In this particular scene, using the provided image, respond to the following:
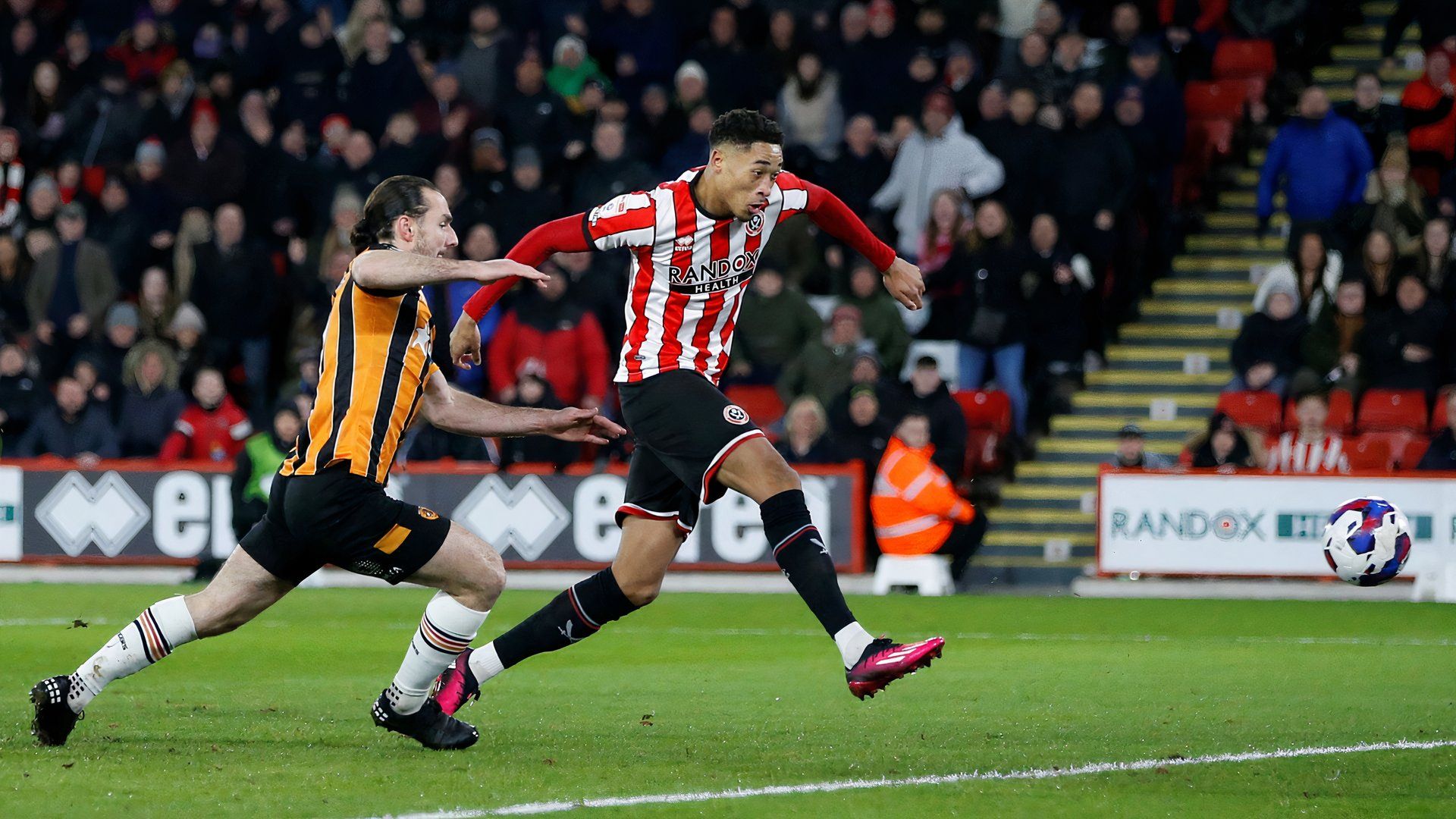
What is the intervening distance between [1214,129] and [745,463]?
13331 mm

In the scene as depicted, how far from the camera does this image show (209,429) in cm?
1756

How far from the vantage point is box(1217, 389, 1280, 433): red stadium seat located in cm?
1648

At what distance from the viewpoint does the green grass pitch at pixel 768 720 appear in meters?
6.11

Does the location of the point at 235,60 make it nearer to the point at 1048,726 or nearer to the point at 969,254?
the point at 969,254

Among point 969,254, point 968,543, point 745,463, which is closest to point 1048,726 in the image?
point 745,463

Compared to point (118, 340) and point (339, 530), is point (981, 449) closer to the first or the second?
point (118, 340)

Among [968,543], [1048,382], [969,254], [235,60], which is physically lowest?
[968,543]

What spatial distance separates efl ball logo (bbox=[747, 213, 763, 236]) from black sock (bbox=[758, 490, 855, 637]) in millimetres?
1026

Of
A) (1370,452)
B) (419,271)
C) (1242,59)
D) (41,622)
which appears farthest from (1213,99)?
(419,271)

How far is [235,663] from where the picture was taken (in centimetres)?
1059

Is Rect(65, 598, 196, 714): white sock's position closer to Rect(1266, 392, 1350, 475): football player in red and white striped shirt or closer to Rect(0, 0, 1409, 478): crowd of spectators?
Rect(0, 0, 1409, 478): crowd of spectators

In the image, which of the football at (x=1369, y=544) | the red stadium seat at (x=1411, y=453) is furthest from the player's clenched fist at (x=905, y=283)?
the red stadium seat at (x=1411, y=453)

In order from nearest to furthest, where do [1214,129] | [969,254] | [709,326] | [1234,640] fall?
[709,326], [1234,640], [969,254], [1214,129]

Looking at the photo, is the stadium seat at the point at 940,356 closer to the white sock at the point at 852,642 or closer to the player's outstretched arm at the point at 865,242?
the player's outstretched arm at the point at 865,242
